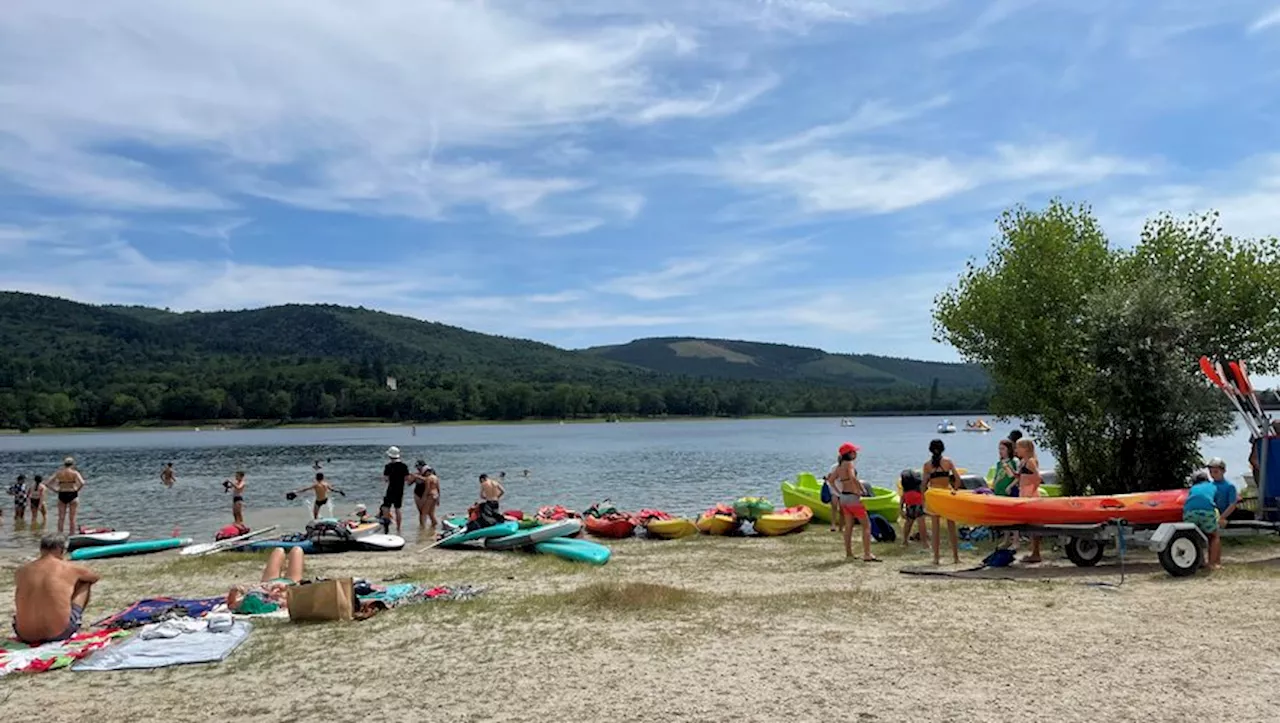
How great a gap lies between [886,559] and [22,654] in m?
10.6

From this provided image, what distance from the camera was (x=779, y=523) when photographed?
18828 mm

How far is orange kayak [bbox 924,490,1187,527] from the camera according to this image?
12008mm

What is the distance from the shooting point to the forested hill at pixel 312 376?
120 metres

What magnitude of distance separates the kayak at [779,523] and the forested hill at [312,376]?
108 metres

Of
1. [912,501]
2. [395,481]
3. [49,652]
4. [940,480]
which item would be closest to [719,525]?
[912,501]

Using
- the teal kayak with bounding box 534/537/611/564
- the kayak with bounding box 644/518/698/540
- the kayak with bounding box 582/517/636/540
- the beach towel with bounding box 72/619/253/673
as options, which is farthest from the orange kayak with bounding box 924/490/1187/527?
the beach towel with bounding box 72/619/253/673

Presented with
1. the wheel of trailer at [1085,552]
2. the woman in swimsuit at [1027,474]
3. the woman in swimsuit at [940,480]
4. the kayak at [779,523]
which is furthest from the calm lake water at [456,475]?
the woman in swimsuit at [940,480]

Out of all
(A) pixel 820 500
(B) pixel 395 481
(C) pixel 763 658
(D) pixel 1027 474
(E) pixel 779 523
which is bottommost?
(E) pixel 779 523

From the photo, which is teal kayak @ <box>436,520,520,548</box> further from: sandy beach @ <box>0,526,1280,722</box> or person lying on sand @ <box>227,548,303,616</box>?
person lying on sand @ <box>227,548,303,616</box>

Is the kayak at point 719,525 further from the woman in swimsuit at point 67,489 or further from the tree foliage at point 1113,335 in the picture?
the woman in swimsuit at point 67,489

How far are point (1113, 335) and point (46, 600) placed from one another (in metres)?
15.2

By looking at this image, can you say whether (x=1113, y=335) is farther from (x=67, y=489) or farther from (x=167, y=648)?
(x=67, y=489)

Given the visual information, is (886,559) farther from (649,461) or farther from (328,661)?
(649,461)

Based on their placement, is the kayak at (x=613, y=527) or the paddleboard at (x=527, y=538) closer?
the paddleboard at (x=527, y=538)
